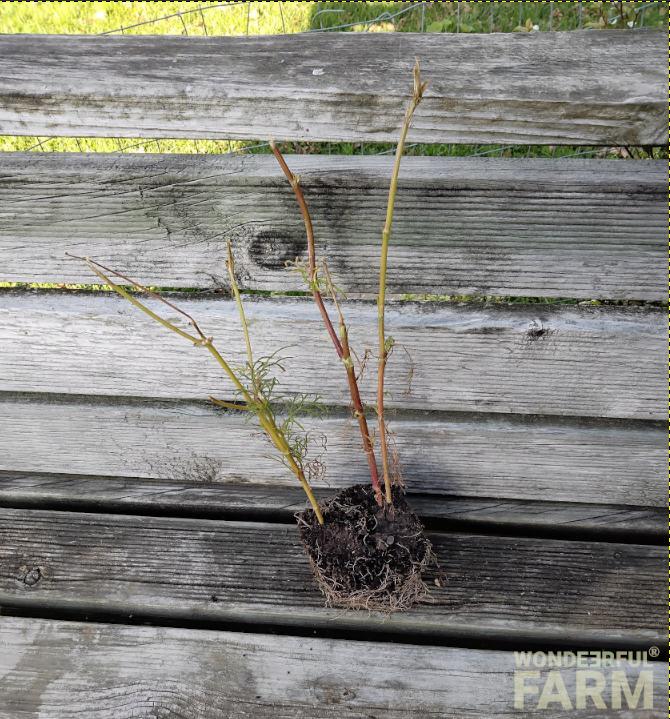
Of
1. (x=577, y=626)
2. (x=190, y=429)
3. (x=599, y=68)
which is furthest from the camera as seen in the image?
(x=190, y=429)

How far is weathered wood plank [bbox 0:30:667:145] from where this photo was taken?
91 centimetres

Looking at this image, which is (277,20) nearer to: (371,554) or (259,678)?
(371,554)

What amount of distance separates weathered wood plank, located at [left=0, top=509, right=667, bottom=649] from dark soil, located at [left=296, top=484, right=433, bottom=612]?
130 millimetres

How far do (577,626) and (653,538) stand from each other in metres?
0.33

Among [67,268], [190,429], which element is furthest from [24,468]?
[67,268]

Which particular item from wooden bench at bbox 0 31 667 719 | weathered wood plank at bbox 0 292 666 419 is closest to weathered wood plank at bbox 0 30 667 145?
wooden bench at bbox 0 31 667 719

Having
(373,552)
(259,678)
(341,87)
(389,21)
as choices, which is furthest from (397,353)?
(389,21)

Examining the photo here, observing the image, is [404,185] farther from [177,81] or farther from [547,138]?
[177,81]

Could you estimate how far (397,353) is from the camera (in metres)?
1.18

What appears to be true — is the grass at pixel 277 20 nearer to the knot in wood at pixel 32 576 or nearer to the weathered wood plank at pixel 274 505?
the weathered wood plank at pixel 274 505

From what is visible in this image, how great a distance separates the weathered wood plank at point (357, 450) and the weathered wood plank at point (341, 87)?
627 mm

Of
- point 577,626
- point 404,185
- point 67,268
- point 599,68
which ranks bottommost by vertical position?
point 577,626

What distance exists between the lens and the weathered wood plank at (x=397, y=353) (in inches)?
44.4

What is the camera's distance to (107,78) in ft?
3.12
